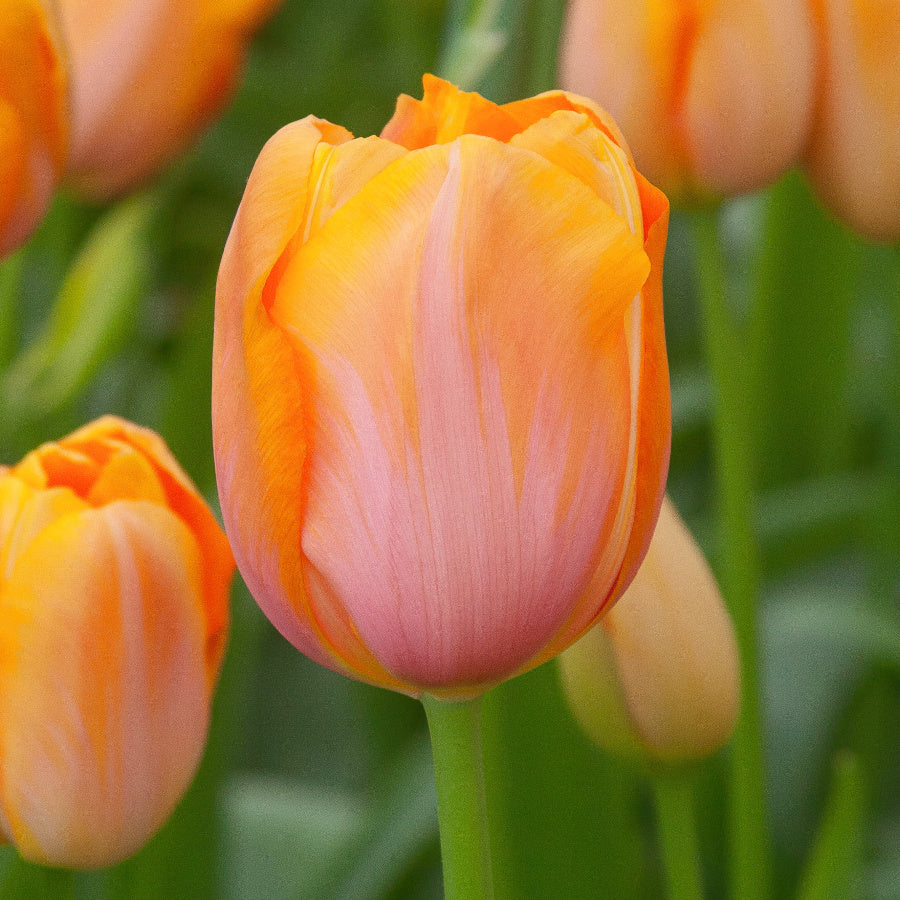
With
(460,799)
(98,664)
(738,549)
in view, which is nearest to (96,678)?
(98,664)

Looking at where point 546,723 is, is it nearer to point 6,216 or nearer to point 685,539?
point 685,539

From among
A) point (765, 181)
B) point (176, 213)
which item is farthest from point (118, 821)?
point (176, 213)

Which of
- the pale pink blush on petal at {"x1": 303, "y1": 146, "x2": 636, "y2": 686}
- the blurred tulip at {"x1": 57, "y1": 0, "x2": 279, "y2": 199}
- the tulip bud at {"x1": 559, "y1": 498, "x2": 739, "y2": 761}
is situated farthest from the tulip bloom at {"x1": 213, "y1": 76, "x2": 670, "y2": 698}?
the blurred tulip at {"x1": 57, "y1": 0, "x2": 279, "y2": 199}

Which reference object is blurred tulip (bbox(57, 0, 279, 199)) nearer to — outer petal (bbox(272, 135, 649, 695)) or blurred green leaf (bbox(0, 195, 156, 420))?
blurred green leaf (bbox(0, 195, 156, 420))

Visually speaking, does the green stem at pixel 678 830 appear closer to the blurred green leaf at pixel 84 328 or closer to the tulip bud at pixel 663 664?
the tulip bud at pixel 663 664

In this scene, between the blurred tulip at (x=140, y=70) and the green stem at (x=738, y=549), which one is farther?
the blurred tulip at (x=140, y=70)

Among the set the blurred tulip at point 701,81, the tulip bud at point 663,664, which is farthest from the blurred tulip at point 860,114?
the tulip bud at point 663,664
